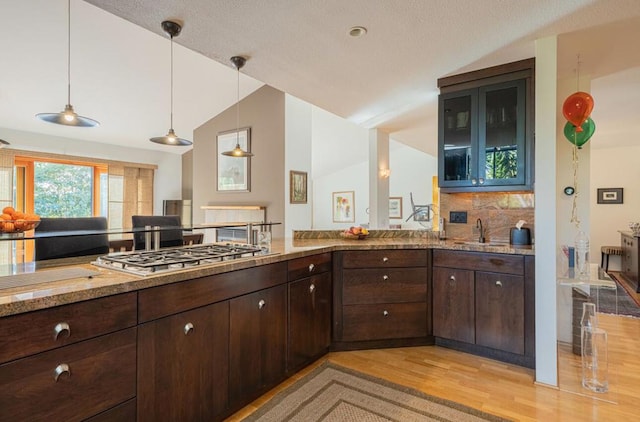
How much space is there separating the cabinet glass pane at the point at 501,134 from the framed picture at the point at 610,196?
5.11 meters

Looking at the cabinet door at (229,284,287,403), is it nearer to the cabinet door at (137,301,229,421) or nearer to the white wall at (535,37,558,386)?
the cabinet door at (137,301,229,421)

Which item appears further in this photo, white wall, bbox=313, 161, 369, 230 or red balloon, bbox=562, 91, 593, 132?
white wall, bbox=313, 161, 369, 230

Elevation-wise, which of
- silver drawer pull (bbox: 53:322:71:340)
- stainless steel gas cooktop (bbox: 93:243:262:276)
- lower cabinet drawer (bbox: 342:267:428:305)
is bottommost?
lower cabinet drawer (bbox: 342:267:428:305)

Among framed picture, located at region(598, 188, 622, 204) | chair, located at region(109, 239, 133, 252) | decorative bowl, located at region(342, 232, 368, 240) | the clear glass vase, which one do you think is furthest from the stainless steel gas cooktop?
framed picture, located at region(598, 188, 622, 204)

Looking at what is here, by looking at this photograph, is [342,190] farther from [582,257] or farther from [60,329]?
[60,329]

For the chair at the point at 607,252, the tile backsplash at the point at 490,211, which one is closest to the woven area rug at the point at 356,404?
the tile backsplash at the point at 490,211

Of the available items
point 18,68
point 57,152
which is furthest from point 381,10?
point 57,152

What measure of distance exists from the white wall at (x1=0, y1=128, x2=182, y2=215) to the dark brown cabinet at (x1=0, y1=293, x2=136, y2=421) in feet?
17.9

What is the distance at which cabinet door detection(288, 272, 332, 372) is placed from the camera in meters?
2.29

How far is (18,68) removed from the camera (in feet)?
12.9

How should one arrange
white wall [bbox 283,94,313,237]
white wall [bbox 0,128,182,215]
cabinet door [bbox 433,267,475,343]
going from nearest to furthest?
cabinet door [bbox 433,267,475,343], white wall [bbox 0,128,182,215], white wall [bbox 283,94,313,237]

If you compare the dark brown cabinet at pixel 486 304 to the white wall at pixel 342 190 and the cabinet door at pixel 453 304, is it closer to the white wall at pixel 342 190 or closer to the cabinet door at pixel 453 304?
the cabinet door at pixel 453 304

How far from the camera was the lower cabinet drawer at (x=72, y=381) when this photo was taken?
3.54 ft

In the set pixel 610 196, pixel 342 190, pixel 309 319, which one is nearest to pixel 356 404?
pixel 309 319
